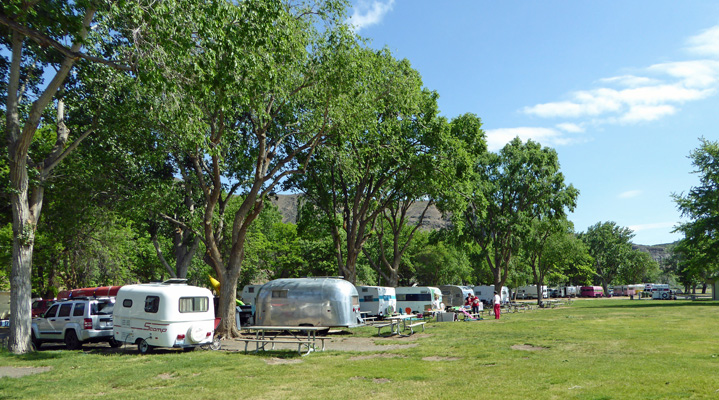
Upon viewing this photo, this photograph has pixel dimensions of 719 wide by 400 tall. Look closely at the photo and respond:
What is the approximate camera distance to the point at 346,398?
9.72m

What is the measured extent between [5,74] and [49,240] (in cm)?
1438

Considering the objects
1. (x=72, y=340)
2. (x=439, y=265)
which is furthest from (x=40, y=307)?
(x=439, y=265)

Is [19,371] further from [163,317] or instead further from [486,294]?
[486,294]

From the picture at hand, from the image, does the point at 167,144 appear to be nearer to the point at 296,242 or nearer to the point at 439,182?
the point at 439,182

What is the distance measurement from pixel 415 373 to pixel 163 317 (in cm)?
913

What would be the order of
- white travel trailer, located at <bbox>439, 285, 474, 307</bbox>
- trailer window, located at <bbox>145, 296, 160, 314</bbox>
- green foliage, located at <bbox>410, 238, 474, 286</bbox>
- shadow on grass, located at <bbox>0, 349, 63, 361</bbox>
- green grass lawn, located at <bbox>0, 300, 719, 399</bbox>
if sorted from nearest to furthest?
green grass lawn, located at <bbox>0, 300, 719, 399</bbox>, shadow on grass, located at <bbox>0, 349, 63, 361</bbox>, trailer window, located at <bbox>145, 296, 160, 314</bbox>, white travel trailer, located at <bbox>439, 285, 474, 307</bbox>, green foliage, located at <bbox>410, 238, 474, 286</bbox>

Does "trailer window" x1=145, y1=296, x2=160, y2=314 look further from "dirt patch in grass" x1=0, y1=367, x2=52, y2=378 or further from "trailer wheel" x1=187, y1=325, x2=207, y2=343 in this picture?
"dirt patch in grass" x1=0, y1=367, x2=52, y2=378

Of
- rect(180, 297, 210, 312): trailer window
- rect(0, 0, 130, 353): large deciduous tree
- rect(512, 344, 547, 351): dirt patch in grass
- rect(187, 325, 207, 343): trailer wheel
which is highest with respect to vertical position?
rect(0, 0, 130, 353): large deciduous tree

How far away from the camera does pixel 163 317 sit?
17641 mm

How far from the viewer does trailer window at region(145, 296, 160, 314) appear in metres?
17.8

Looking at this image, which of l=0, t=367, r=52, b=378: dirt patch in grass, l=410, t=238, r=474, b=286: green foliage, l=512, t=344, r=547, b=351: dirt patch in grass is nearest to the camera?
l=0, t=367, r=52, b=378: dirt patch in grass

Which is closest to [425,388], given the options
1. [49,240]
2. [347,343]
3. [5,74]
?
[347,343]

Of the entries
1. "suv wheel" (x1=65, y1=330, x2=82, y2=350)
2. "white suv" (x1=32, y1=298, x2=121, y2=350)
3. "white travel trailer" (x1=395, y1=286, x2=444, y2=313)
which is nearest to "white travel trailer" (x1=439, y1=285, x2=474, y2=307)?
"white travel trailer" (x1=395, y1=286, x2=444, y2=313)

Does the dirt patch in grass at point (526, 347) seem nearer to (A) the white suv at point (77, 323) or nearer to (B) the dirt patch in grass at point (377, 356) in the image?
(B) the dirt patch in grass at point (377, 356)
